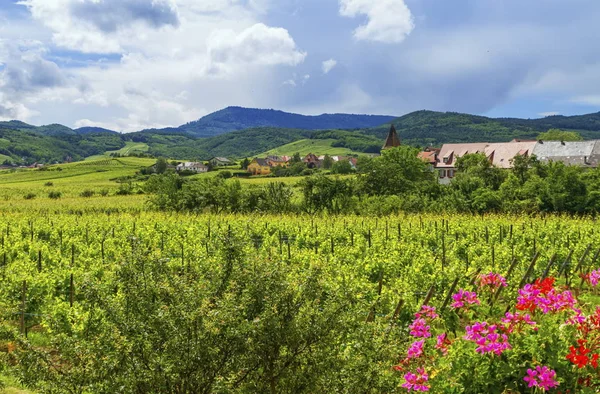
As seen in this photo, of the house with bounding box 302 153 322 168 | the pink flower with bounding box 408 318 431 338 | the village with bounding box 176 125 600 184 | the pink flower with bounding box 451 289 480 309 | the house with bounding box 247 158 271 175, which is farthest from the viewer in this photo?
the house with bounding box 302 153 322 168

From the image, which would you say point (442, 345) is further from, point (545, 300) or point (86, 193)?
point (86, 193)

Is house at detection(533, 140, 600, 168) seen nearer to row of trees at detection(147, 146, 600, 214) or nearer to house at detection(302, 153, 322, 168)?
row of trees at detection(147, 146, 600, 214)

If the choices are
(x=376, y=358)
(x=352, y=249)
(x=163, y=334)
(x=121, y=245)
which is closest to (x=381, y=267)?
(x=352, y=249)

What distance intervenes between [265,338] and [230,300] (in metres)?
0.59

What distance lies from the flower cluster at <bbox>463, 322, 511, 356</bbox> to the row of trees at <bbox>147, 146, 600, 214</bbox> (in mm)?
30088

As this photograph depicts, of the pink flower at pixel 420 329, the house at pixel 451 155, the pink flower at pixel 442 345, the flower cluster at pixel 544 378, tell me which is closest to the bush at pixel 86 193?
the house at pixel 451 155

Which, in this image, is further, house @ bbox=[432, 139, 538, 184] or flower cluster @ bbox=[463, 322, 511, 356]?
house @ bbox=[432, 139, 538, 184]

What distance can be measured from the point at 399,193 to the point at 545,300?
36.1m

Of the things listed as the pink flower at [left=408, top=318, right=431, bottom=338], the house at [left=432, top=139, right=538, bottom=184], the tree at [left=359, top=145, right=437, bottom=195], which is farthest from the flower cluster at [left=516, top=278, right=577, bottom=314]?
the house at [left=432, top=139, right=538, bottom=184]

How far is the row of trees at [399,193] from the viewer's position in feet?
113

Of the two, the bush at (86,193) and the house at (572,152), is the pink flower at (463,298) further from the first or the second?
the house at (572,152)

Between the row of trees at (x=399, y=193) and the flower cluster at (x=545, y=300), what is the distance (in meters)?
29.3

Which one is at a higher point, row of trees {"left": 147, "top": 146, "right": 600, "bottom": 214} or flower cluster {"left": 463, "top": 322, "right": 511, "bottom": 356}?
flower cluster {"left": 463, "top": 322, "right": 511, "bottom": 356}

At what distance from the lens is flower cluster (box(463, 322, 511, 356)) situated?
178 inches
